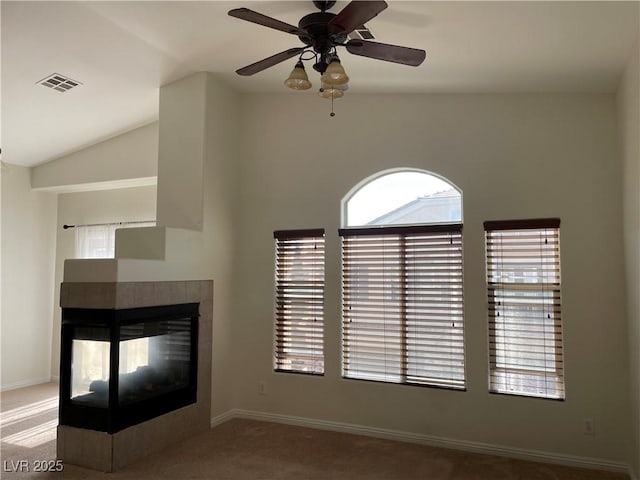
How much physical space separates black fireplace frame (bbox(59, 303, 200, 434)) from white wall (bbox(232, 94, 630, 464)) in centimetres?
108

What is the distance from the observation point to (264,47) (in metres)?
3.96

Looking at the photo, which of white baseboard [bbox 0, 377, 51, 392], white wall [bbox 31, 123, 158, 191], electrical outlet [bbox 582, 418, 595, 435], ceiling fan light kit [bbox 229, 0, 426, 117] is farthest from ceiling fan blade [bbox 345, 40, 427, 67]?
white baseboard [bbox 0, 377, 51, 392]

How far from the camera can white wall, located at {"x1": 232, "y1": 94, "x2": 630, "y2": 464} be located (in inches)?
149

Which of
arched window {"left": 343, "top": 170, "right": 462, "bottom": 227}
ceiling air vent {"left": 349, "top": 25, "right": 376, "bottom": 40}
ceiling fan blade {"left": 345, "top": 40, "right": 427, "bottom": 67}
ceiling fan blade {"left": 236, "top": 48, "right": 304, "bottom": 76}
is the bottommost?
arched window {"left": 343, "top": 170, "right": 462, "bottom": 227}

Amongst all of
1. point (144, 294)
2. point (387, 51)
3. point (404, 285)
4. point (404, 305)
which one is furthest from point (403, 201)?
point (144, 294)

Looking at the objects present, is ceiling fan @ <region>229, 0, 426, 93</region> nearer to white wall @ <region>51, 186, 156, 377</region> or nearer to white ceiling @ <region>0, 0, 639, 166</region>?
white ceiling @ <region>0, 0, 639, 166</region>

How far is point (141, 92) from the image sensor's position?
4.94m

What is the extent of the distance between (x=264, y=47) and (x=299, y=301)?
7.90 ft

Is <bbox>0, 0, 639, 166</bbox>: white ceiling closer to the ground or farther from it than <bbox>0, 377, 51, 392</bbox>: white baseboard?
farther from it

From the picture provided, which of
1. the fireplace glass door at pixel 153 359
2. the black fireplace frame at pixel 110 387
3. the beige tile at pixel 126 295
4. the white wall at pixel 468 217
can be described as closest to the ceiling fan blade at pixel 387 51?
the white wall at pixel 468 217

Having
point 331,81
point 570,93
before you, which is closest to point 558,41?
point 570,93

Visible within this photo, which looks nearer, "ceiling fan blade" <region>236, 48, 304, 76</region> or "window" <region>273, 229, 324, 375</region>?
"ceiling fan blade" <region>236, 48, 304, 76</region>

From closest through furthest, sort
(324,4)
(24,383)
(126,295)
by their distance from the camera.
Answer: (324,4)
(126,295)
(24,383)

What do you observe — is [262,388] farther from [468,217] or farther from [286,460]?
[468,217]
